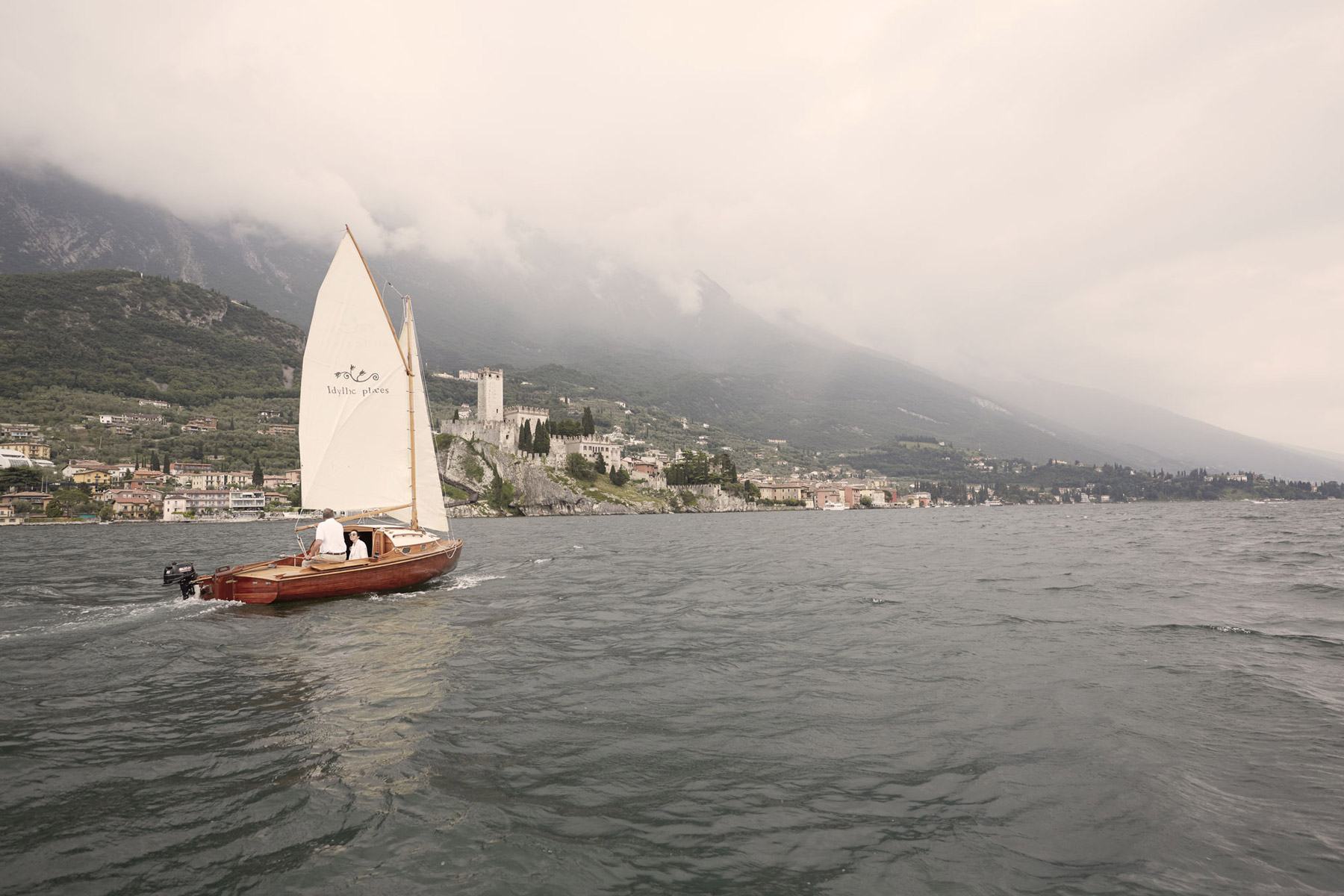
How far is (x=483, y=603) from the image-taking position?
706 inches

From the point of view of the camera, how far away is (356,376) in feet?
68.3

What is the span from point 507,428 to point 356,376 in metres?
113

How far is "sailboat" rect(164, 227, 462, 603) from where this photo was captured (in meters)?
18.9

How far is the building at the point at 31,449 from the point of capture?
10625 cm

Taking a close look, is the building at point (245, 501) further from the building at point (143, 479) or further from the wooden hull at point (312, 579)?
the wooden hull at point (312, 579)

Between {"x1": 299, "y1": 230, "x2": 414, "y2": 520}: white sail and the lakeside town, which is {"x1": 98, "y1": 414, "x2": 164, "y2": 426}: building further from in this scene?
{"x1": 299, "y1": 230, "x2": 414, "y2": 520}: white sail

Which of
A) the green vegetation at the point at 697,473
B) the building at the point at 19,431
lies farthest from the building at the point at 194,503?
the green vegetation at the point at 697,473

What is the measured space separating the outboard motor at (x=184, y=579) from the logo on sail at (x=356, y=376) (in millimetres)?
6974

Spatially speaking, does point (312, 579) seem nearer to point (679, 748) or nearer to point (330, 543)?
point (330, 543)

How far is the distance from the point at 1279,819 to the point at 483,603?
1636 centimetres

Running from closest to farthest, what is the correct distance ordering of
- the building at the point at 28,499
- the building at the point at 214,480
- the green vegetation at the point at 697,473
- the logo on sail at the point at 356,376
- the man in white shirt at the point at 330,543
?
the man in white shirt at the point at 330,543 → the logo on sail at the point at 356,376 → the building at the point at 28,499 → the building at the point at 214,480 → the green vegetation at the point at 697,473

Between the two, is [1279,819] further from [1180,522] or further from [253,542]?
[1180,522]

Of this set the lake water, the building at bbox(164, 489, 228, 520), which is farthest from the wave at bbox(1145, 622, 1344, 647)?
the building at bbox(164, 489, 228, 520)

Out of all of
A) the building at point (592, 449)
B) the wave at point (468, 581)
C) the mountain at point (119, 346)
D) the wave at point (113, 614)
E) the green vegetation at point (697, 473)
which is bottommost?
the wave at point (468, 581)
